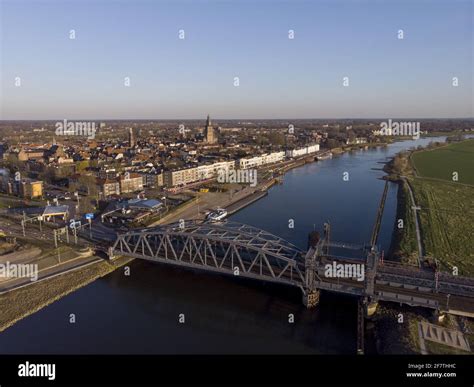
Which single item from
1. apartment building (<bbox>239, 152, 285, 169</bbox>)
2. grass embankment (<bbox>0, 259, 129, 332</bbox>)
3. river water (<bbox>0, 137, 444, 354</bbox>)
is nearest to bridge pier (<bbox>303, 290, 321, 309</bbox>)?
river water (<bbox>0, 137, 444, 354</bbox>)

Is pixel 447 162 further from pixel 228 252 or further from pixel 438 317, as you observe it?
pixel 438 317

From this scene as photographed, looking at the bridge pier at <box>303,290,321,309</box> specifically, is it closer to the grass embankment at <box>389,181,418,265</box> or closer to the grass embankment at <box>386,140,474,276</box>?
the grass embankment at <box>389,181,418,265</box>

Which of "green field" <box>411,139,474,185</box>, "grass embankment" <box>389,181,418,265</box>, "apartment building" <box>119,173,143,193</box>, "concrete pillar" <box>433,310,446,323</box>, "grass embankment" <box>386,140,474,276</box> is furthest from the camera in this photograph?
"green field" <box>411,139,474,185</box>

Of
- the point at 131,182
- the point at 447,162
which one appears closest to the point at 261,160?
the point at 131,182

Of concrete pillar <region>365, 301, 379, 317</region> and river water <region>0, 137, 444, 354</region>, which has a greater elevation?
concrete pillar <region>365, 301, 379, 317</region>

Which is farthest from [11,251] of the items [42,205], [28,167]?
[28,167]

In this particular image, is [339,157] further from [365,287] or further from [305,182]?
[365,287]

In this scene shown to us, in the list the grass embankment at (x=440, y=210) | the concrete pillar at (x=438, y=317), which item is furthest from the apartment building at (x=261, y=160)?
the concrete pillar at (x=438, y=317)

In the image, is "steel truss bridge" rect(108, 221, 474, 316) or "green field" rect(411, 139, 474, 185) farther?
"green field" rect(411, 139, 474, 185)
